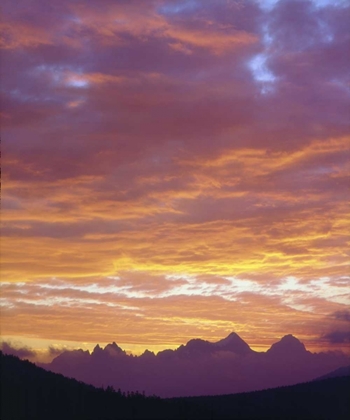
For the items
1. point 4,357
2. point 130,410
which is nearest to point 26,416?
point 4,357

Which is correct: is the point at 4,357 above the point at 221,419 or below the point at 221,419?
above

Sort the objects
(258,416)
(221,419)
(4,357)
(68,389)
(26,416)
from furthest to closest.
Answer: (258,416), (221,419), (68,389), (4,357), (26,416)

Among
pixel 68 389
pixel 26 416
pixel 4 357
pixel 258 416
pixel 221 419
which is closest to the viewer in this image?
pixel 26 416

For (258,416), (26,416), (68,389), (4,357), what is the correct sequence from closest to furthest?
(26,416) → (4,357) → (68,389) → (258,416)

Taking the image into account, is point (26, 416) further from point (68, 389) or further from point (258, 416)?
point (258, 416)

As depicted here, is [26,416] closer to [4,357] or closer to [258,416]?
[4,357]

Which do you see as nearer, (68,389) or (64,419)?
(64,419)

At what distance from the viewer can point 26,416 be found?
14125 centimetres

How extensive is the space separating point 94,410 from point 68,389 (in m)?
9.85

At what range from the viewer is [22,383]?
145750mm

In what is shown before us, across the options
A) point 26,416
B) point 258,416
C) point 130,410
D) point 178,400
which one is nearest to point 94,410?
point 130,410

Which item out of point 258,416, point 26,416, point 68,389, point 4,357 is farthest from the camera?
point 258,416

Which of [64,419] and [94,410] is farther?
[94,410]

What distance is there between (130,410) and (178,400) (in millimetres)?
40291
